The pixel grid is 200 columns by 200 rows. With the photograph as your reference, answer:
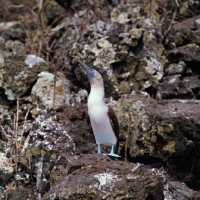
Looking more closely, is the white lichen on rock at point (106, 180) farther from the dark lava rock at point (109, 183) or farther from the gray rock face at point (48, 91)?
the gray rock face at point (48, 91)

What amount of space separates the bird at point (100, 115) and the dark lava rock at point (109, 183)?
2.68ft

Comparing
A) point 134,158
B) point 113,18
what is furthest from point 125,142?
point 113,18

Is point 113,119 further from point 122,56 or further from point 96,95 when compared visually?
point 122,56

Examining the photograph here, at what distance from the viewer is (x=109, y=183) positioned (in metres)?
3.94

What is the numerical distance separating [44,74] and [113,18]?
2115 millimetres

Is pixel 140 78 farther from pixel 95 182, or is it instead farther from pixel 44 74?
pixel 95 182

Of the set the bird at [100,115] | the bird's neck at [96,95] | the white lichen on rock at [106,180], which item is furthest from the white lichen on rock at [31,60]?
the white lichen on rock at [106,180]

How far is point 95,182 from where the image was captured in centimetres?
395

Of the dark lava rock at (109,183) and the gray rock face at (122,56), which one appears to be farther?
the gray rock face at (122,56)

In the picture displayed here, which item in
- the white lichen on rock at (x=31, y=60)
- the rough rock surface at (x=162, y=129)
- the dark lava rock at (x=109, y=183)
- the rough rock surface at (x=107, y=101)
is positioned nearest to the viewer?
the dark lava rock at (x=109, y=183)

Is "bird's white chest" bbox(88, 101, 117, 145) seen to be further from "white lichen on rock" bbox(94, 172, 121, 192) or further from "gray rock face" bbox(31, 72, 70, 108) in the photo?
"gray rock face" bbox(31, 72, 70, 108)

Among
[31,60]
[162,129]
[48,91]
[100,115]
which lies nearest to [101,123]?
[100,115]

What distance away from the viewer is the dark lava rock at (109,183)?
12.7 feet

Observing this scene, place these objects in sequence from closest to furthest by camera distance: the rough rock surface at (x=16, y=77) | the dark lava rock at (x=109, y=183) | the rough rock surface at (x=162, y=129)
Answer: the dark lava rock at (x=109, y=183) → the rough rock surface at (x=162, y=129) → the rough rock surface at (x=16, y=77)
